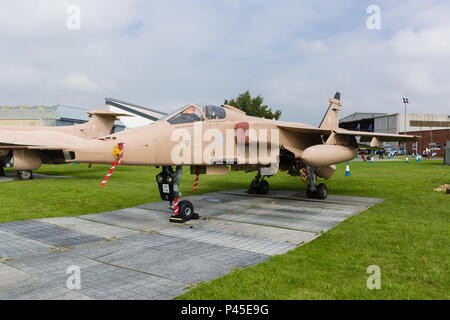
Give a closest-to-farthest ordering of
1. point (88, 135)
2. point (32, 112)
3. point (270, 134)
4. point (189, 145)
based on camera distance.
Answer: point (189, 145), point (270, 134), point (88, 135), point (32, 112)

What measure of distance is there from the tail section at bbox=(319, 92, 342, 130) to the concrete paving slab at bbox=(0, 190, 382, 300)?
5.73 metres

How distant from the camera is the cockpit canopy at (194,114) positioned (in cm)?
784

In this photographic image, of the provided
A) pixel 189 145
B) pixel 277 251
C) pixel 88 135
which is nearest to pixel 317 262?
pixel 277 251

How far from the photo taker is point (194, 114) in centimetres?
807

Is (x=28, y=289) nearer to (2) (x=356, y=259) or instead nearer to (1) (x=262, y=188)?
(2) (x=356, y=259)

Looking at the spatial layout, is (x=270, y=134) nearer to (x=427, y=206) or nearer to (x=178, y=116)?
(x=178, y=116)

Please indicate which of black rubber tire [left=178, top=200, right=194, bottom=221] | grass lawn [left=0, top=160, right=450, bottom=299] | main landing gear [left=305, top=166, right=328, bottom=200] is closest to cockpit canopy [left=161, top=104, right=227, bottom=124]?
black rubber tire [left=178, top=200, right=194, bottom=221]

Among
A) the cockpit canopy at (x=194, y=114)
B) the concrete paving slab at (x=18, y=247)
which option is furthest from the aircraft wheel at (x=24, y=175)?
the cockpit canopy at (x=194, y=114)

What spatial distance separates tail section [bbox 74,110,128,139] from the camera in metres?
22.2

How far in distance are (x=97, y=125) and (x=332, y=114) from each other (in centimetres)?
1665

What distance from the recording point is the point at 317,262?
4.98 meters

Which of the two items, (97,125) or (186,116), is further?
(97,125)

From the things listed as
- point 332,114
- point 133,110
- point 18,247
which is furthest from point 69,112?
point 18,247

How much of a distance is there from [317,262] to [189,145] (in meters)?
4.12
